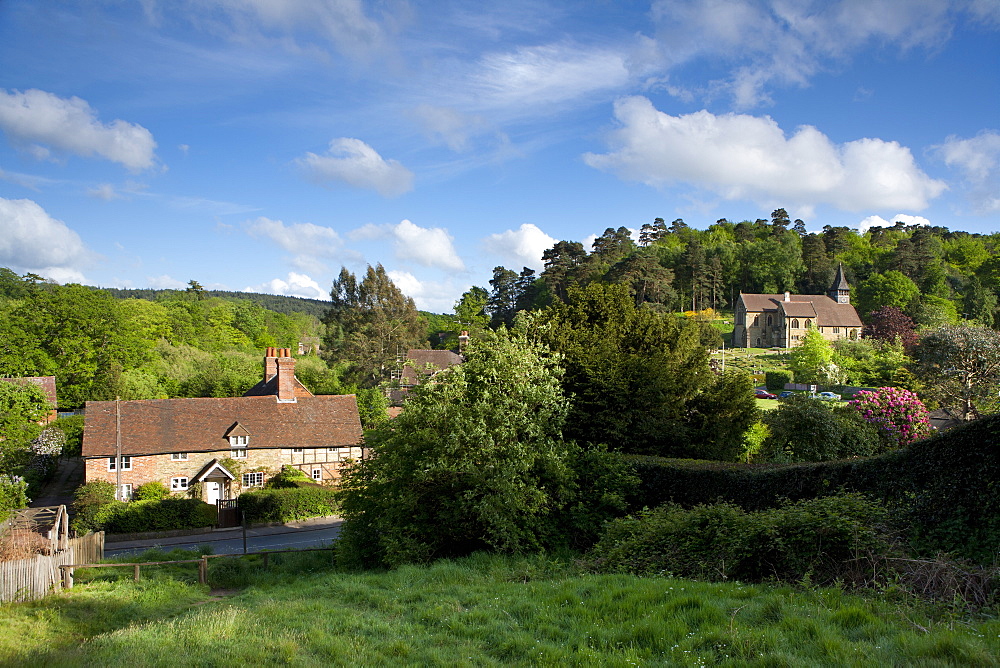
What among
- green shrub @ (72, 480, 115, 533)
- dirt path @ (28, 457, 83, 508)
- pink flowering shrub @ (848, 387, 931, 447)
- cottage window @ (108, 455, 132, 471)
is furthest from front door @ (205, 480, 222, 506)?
pink flowering shrub @ (848, 387, 931, 447)

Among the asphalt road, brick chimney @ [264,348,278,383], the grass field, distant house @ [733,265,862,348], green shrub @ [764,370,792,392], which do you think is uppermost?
distant house @ [733,265,862,348]

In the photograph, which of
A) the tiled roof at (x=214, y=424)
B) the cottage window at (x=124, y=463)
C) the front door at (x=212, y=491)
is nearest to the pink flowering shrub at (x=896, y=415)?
the tiled roof at (x=214, y=424)

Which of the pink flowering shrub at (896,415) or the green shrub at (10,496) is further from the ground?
the pink flowering shrub at (896,415)

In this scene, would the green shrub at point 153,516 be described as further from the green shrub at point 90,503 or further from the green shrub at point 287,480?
the green shrub at point 287,480

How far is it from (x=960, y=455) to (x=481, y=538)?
33.3ft

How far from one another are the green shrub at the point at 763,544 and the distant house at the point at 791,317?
94.0 metres

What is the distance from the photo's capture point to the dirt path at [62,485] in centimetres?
3372

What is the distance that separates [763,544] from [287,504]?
1102 inches

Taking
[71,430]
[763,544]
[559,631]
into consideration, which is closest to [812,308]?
[71,430]

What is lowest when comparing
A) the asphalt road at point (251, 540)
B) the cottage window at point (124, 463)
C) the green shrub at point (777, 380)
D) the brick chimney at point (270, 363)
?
the asphalt road at point (251, 540)

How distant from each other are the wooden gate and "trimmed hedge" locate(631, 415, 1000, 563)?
26168mm

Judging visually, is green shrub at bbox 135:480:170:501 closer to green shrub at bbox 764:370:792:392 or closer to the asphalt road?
the asphalt road

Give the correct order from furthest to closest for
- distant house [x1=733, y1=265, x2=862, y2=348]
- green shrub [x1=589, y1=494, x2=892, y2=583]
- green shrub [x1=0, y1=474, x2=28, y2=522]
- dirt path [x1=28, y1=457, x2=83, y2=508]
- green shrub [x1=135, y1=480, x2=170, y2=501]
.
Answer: distant house [x1=733, y1=265, x2=862, y2=348], dirt path [x1=28, y1=457, x2=83, y2=508], green shrub [x1=135, y1=480, x2=170, y2=501], green shrub [x1=0, y1=474, x2=28, y2=522], green shrub [x1=589, y1=494, x2=892, y2=583]

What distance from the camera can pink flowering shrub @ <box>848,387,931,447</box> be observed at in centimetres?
2053
